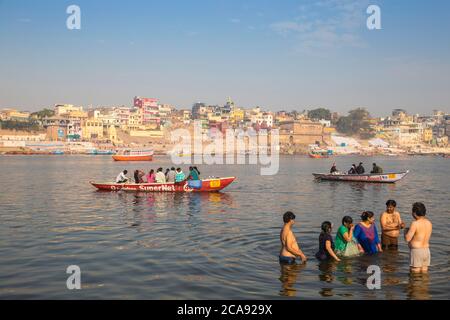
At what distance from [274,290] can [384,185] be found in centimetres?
2518

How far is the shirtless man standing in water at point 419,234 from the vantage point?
7855 millimetres

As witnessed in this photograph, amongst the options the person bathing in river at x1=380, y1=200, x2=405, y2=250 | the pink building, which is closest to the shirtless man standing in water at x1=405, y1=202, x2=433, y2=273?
the person bathing in river at x1=380, y1=200, x2=405, y2=250

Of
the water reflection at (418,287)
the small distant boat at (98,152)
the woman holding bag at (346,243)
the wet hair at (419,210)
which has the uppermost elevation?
the small distant boat at (98,152)

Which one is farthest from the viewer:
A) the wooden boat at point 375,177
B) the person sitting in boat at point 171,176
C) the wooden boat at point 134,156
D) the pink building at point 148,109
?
the pink building at point 148,109

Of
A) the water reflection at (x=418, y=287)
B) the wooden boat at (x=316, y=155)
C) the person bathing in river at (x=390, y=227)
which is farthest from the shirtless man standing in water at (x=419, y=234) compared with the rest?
the wooden boat at (x=316, y=155)

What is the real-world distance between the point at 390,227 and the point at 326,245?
203cm

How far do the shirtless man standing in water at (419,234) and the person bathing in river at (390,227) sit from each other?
1.81 m

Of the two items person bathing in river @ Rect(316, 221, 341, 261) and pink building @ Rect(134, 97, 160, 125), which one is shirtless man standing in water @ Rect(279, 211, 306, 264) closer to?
person bathing in river @ Rect(316, 221, 341, 261)

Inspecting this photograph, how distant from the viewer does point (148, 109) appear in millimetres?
161250

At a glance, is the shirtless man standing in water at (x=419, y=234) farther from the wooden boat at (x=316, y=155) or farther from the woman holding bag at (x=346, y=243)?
the wooden boat at (x=316, y=155)

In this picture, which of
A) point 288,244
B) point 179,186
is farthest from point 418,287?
point 179,186

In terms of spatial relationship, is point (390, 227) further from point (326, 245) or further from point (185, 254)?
point (185, 254)

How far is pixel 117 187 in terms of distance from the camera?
24.3 m

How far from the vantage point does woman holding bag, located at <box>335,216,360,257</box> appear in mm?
9656
